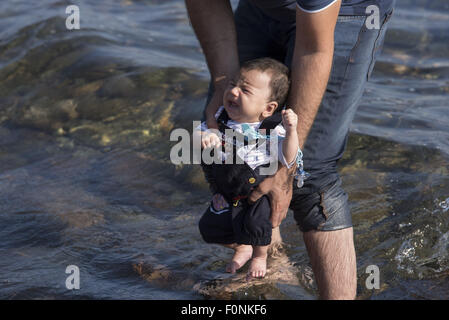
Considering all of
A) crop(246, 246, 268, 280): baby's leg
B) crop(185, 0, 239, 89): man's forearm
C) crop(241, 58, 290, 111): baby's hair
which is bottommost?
crop(246, 246, 268, 280): baby's leg

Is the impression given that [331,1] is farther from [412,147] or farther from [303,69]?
[412,147]

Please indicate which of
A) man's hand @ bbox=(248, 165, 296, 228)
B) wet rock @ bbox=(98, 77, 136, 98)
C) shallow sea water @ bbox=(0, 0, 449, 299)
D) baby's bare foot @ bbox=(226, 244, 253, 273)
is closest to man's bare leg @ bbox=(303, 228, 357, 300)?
man's hand @ bbox=(248, 165, 296, 228)

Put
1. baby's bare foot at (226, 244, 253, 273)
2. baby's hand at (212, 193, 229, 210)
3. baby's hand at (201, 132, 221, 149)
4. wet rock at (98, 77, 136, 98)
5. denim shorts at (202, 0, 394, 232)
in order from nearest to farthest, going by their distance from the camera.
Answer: denim shorts at (202, 0, 394, 232) < baby's hand at (201, 132, 221, 149) < baby's hand at (212, 193, 229, 210) < baby's bare foot at (226, 244, 253, 273) < wet rock at (98, 77, 136, 98)

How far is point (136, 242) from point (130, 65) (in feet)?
9.66

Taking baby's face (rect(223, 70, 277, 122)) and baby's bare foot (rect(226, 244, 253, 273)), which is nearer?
baby's face (rect(223, 70, 277, 122))

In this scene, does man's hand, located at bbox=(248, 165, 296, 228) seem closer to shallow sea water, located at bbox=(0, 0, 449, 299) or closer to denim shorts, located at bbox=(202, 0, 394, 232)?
denim shorts, located at bbox=(202, 0, 394, 232)

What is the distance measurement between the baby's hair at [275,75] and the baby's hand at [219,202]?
0.61 m

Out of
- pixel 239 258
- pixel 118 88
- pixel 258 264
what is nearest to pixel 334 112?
pixel 258 264

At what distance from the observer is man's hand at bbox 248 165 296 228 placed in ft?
8.95

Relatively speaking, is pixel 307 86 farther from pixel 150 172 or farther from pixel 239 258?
pixel 150 172

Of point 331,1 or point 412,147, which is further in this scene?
point 412,147

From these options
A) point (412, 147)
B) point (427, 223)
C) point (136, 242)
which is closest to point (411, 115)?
point (412, 147)

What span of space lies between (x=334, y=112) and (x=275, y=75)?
0.34 metres

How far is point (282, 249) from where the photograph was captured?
354 centimetres
